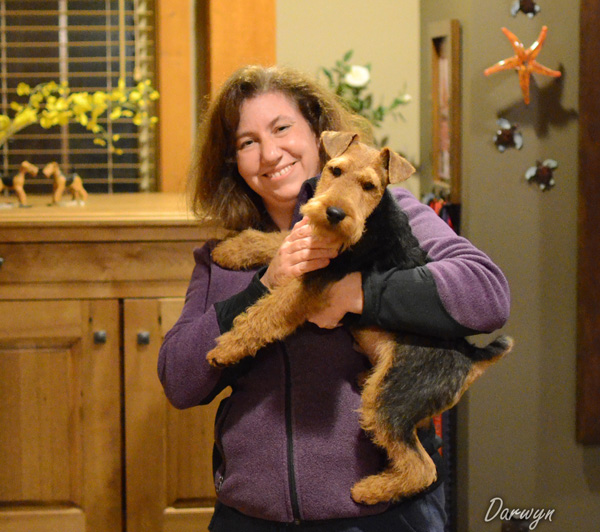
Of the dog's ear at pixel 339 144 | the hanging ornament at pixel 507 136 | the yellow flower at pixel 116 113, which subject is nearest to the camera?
the dog's ear at pixel 339 144

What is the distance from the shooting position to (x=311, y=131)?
145 cm

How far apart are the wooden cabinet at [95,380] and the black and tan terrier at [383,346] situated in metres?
0.98

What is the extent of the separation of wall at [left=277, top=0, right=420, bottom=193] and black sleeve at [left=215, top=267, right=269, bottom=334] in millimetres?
1717

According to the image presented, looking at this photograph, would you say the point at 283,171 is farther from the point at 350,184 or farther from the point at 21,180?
the point at 21,180

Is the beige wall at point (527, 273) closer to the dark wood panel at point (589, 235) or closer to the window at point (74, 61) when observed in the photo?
the dark wood panel at point (589, 235)

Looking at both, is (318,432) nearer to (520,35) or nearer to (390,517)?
(390,517)

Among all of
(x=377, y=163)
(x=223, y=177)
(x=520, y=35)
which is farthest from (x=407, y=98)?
(x=377, y=163)

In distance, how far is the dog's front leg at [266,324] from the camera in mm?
1207

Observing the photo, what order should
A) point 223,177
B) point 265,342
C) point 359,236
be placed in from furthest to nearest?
1. point 223,177
2. point 265,342
3. point 359,236

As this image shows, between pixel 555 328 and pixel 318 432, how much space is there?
1225 mm

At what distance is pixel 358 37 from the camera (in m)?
2.89

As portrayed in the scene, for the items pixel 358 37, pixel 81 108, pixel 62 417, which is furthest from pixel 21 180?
pixel 358 37

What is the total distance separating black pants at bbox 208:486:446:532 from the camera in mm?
1273

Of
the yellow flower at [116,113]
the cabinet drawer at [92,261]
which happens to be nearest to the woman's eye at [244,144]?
the cabinet drawer at [92,261]
